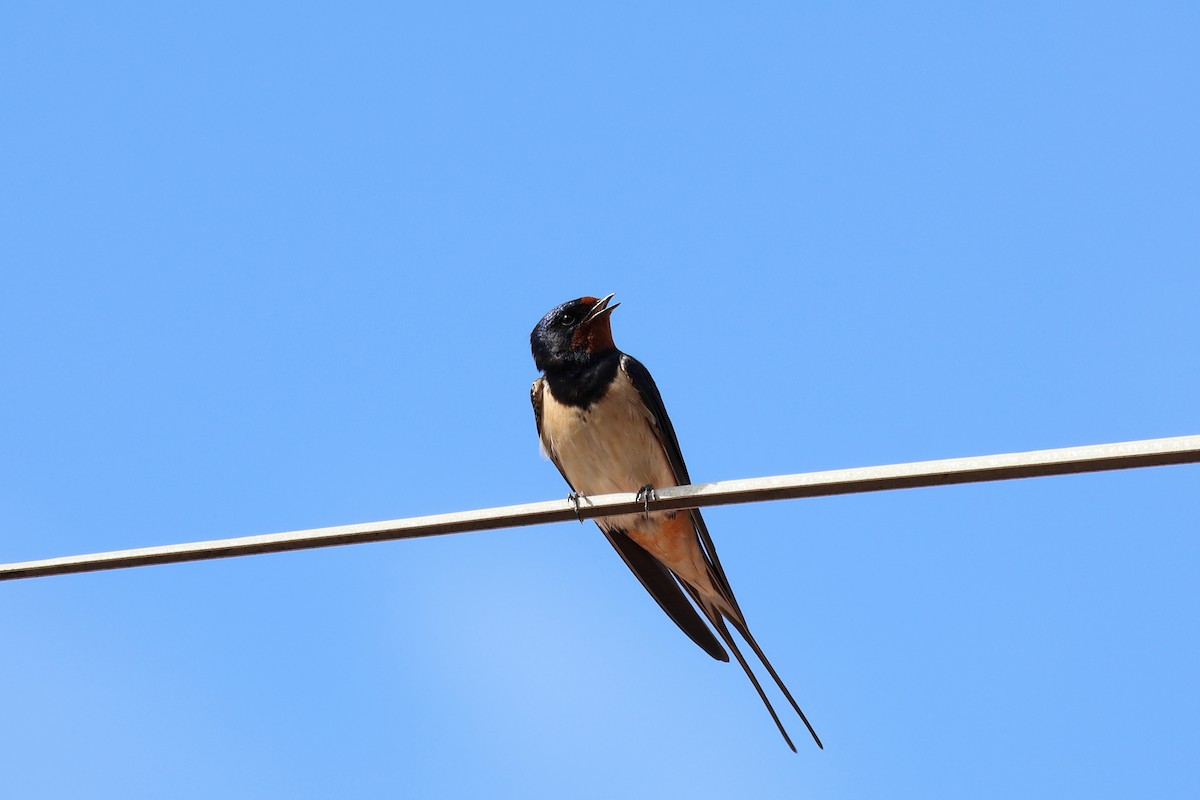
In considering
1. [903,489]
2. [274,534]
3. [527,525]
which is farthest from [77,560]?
[903,489]

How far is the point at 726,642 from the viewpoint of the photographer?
15.6 feet

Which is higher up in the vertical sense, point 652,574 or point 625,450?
point 625,450

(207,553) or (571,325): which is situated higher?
(571,325)

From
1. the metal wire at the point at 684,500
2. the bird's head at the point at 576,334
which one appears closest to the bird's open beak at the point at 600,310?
the bird's head at the point at 576,334

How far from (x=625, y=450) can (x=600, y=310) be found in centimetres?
55

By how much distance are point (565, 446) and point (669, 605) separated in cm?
71

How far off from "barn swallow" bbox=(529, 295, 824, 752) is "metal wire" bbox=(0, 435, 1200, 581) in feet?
6.70

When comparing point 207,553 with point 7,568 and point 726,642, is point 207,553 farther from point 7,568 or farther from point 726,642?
point 726,642

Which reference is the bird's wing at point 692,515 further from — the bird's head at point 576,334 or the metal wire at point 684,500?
the metal wire at point 684,500

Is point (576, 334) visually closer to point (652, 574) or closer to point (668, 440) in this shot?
point (668, 440)

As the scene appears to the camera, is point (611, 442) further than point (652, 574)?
No

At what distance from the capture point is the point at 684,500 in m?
2.77

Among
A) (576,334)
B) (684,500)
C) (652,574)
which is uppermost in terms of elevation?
(576,334)

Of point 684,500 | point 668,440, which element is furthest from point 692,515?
point 684,500
